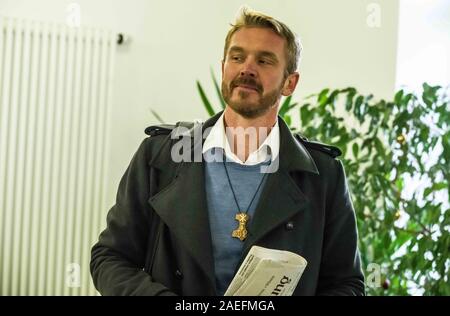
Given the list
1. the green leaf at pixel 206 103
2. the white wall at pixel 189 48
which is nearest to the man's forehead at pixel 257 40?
the green leaf at pixel 206 103

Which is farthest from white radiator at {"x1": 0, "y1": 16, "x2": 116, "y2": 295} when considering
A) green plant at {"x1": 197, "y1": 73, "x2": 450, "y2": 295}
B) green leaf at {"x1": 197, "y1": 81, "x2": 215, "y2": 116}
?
green plant at {"x1": 197, "y1": 73, "x2": 450, "y2": 295}

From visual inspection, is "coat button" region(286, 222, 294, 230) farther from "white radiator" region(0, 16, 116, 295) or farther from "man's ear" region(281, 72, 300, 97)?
"white radiator" region(0, 16, 116, 295)

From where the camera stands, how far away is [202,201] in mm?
1233

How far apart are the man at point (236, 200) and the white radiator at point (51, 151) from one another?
90.6 inches

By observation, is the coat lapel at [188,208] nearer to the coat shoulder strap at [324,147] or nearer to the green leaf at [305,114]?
the coat shoulder strap at [324,147]

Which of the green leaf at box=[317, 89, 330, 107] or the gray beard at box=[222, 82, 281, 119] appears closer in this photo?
the gray beard at box=[222, 82, 281, 119]

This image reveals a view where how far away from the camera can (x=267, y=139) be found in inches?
51.5

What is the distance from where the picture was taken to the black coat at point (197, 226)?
1.19 m

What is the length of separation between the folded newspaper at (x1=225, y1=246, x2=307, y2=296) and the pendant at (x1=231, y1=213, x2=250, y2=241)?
14cm

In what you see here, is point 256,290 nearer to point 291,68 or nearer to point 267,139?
point 267,139

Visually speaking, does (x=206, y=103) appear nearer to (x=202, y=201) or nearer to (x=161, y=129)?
(x=161, y=129)

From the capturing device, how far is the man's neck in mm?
1275

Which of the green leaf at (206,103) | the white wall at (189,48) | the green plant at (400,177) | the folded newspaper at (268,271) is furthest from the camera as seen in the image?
the white wall at (189,48)
